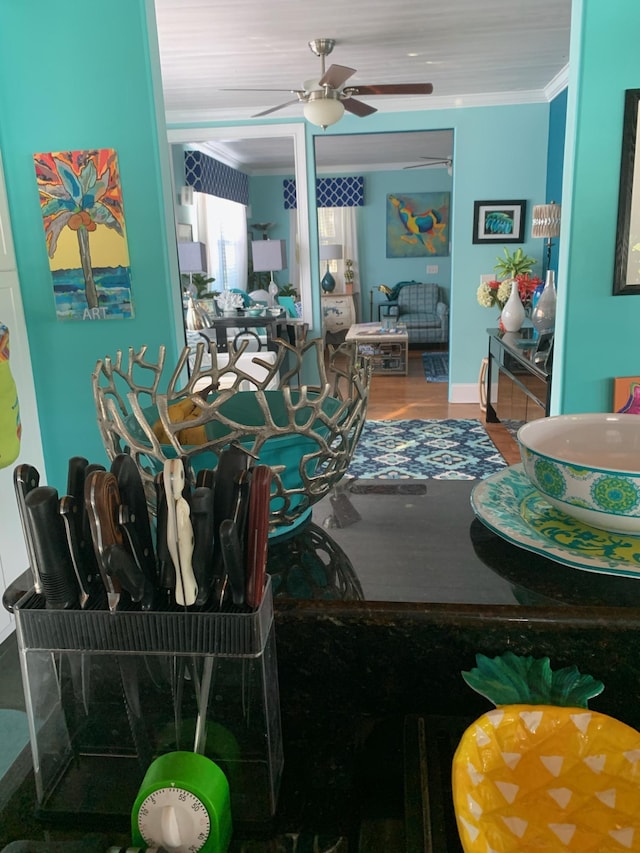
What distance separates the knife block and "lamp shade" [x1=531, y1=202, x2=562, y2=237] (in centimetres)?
447

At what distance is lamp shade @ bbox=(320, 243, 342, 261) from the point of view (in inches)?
376

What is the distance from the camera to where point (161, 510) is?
0.54m

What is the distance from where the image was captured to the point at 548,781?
0.59 m

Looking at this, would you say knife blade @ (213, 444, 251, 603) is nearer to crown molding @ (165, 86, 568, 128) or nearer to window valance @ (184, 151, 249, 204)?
crown molding @ (165, 86, 568, 128)

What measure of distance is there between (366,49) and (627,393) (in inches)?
103

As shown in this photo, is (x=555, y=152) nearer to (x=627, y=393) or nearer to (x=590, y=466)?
(x=627, y=393)

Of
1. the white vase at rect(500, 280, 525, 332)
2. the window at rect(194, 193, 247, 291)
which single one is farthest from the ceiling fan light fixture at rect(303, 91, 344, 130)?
the window at rect(194, 193, 247, 291)

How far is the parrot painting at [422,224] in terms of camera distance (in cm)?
997

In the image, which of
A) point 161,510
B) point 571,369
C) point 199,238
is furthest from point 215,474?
point 199,238

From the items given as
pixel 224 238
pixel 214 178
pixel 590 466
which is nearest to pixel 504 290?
pixel 214 178

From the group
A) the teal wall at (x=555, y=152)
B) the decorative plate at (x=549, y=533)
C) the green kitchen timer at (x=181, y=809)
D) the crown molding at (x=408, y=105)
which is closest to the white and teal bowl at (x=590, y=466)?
the decorative plate at (x=549, y=533)

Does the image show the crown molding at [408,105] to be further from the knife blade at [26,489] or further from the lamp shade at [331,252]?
the knife blade at [26,489]

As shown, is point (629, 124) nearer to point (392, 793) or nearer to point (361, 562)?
point (361, 562)

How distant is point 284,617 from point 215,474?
23 cm
